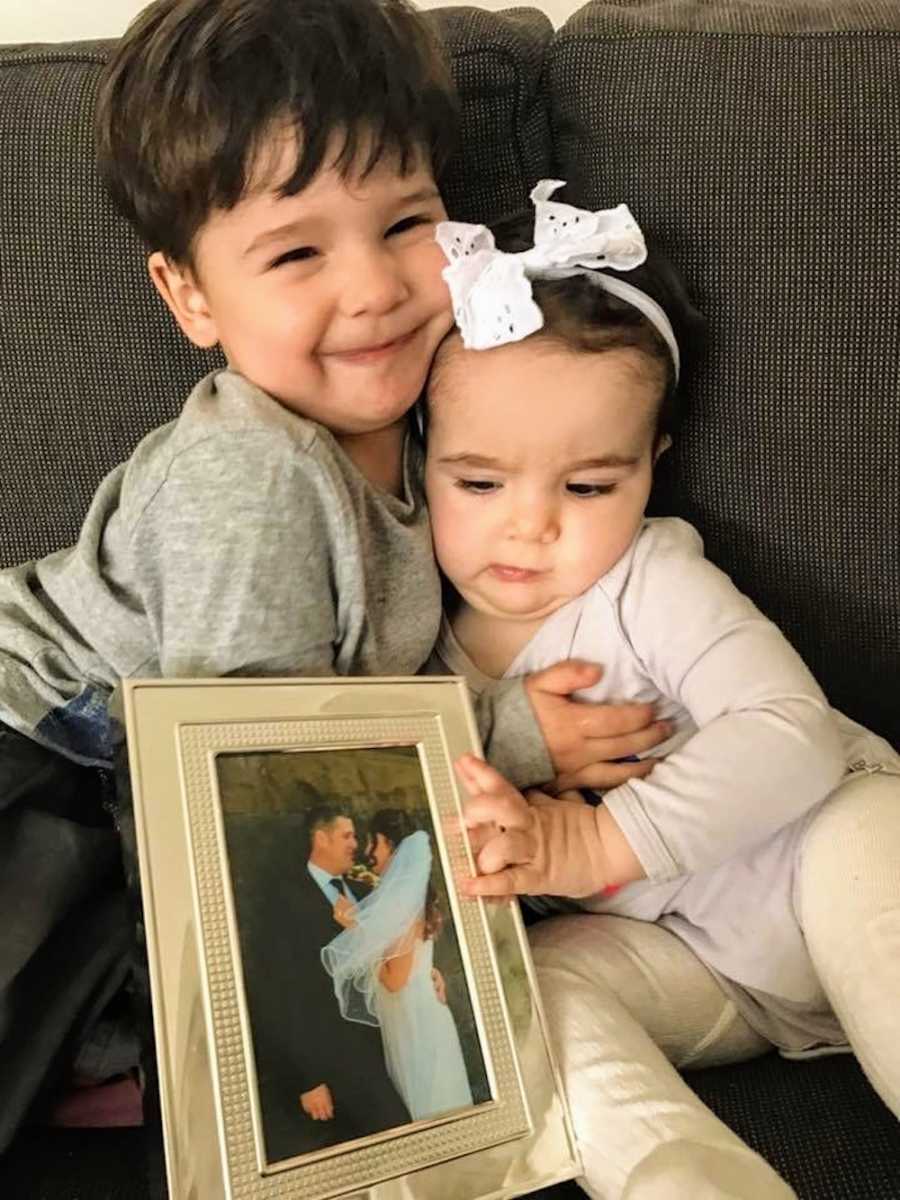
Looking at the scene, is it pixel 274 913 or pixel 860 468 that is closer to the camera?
pixel 274 913

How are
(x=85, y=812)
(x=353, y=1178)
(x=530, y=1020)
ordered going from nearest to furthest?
(x=353, y=1178) → (x=530, y=1020) → (x=85, y=812)

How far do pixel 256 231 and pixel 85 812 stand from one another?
0.51 metres

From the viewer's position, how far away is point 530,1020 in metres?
0.85

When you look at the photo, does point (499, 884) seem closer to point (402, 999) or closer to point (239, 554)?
point (402, 999)

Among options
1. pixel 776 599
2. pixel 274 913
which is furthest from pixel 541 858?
pixel 776 599

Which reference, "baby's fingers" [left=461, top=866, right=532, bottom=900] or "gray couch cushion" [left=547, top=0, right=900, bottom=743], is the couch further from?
"baby's fingers" [left=461, top=866, right=532, bottom=900]

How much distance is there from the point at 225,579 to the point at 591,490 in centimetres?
32

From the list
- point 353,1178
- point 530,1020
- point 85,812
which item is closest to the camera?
point 353,1178

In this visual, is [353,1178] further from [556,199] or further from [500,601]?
Result: [556,199]

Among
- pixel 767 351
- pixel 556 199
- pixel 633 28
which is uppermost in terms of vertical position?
pixel 633 28

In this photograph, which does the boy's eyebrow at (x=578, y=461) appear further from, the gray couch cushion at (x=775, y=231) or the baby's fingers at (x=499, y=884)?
the baby's fingers at (x=499, y=884)

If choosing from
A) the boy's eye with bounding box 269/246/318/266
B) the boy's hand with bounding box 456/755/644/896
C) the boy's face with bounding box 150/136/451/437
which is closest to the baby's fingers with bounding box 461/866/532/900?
the boy's hand with bounding box 456/755/644/896

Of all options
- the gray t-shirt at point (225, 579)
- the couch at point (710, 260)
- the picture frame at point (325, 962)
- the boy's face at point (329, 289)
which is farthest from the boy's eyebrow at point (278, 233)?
the picture frame at point (325, 962)

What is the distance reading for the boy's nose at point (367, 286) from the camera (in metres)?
0.92
